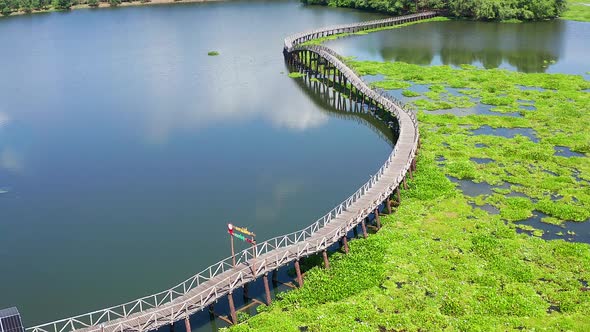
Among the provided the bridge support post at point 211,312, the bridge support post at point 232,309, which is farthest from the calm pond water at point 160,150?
the bridge support post at point 232,309

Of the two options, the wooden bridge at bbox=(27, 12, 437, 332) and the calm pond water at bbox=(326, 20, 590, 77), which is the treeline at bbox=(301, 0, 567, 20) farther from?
the wooden bridge at bbox=(27, 12, 437, 332)

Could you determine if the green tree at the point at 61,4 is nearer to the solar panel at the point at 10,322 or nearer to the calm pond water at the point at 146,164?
the calm pond water at the point at 146,164

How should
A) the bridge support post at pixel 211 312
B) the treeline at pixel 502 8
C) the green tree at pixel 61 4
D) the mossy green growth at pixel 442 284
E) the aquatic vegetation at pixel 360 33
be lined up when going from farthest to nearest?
the green tree at pixel 61 4
the treeline at pixel 502 8
the aquatic vegetation at pixel 360 33
the bridge support post at pixel 211 312
the mossy green growth at pixel 442 284

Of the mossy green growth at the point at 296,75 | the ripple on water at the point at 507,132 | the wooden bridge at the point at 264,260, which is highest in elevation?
the mossy green growth at the point at 296,75

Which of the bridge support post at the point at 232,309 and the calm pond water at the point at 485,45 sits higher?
the calm pond water at the point at 485,45

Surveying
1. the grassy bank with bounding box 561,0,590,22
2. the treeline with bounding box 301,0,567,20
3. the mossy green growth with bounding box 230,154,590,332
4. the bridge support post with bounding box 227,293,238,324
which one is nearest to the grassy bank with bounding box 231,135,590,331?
the mossy green growth with bounding box 230,154,590,332

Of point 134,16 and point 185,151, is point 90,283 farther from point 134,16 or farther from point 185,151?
point 134,16

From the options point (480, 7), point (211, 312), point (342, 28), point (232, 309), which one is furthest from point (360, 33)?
point (232, 309)
